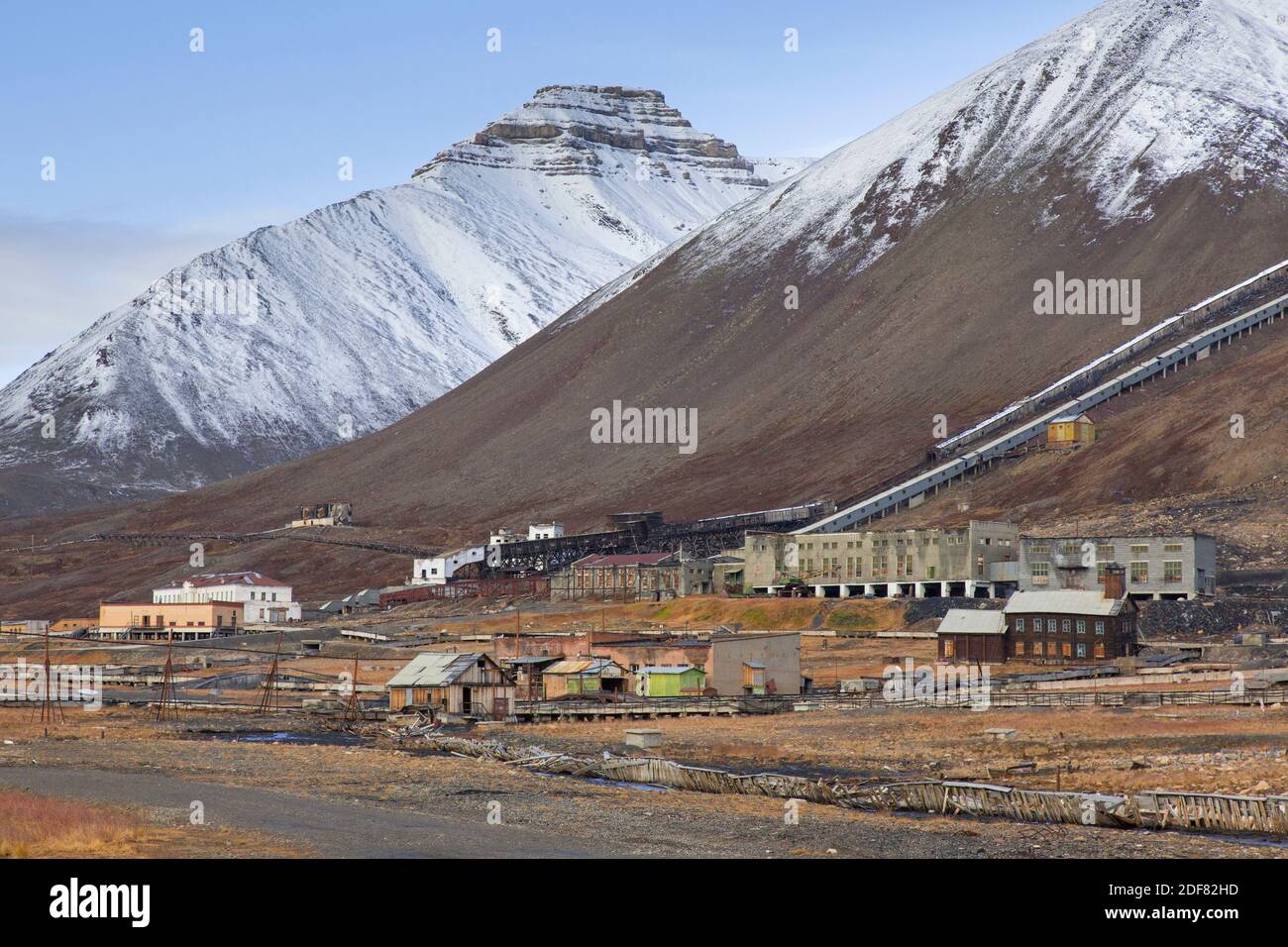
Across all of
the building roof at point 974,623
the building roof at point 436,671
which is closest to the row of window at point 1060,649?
the building roof at point 974,623

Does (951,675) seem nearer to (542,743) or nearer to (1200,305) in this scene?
(542,743)

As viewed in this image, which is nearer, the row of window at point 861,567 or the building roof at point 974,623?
the building roof at point 974,623

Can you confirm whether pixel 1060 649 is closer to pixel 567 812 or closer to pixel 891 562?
pixel 891 562

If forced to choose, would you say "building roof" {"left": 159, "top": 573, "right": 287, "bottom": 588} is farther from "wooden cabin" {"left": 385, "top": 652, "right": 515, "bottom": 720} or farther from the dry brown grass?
the dry brown grass

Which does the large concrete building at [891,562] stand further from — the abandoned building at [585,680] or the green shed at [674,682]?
the abandoned building at [585,680]

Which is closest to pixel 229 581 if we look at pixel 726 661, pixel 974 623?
pixel 974 623

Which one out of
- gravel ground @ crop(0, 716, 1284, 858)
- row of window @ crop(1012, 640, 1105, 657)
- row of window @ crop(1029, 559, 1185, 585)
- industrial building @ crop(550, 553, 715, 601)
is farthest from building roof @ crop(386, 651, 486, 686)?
industrial building @ crop(550, 553, 715, 601)
